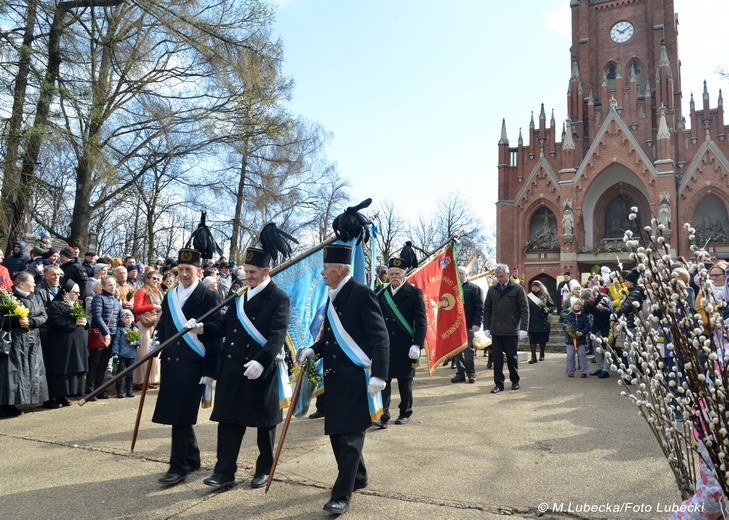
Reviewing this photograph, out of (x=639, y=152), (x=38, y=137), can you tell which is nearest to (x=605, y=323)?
(x=38, y=137)

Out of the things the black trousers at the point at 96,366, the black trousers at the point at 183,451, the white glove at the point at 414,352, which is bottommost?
the black trousers at the point at 183,451

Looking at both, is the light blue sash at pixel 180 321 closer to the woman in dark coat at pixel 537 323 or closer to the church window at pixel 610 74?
the woman in dark coat at pixel 537 323

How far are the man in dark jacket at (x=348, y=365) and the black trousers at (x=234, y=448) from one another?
63cm

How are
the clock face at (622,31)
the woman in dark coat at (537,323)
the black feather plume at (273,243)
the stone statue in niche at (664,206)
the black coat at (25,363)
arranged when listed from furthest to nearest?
the clock face at (622,31), the stone statue in niche at (664,206), the woman in dark coat at (537,323), the black coat at (25,363), the black feather plume at (273,243)

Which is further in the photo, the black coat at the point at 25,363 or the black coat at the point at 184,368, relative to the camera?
the black coat at the point at 25,363

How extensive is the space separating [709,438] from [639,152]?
37.2 m

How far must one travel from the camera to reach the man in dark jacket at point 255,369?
15.9ft

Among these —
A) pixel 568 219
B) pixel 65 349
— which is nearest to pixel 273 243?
pixel 65 349

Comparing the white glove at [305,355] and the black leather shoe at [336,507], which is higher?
the white glove at [305,355]

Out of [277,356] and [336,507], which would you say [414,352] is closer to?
[277,356]

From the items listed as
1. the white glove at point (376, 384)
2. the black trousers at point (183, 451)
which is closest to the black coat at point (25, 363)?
the black trousers at point (183, 451)

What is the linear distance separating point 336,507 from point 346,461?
330mm

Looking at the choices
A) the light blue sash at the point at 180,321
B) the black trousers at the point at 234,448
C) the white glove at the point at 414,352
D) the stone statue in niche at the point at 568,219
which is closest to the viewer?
the black trousers at the point at 234,448

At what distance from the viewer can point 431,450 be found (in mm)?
5984
